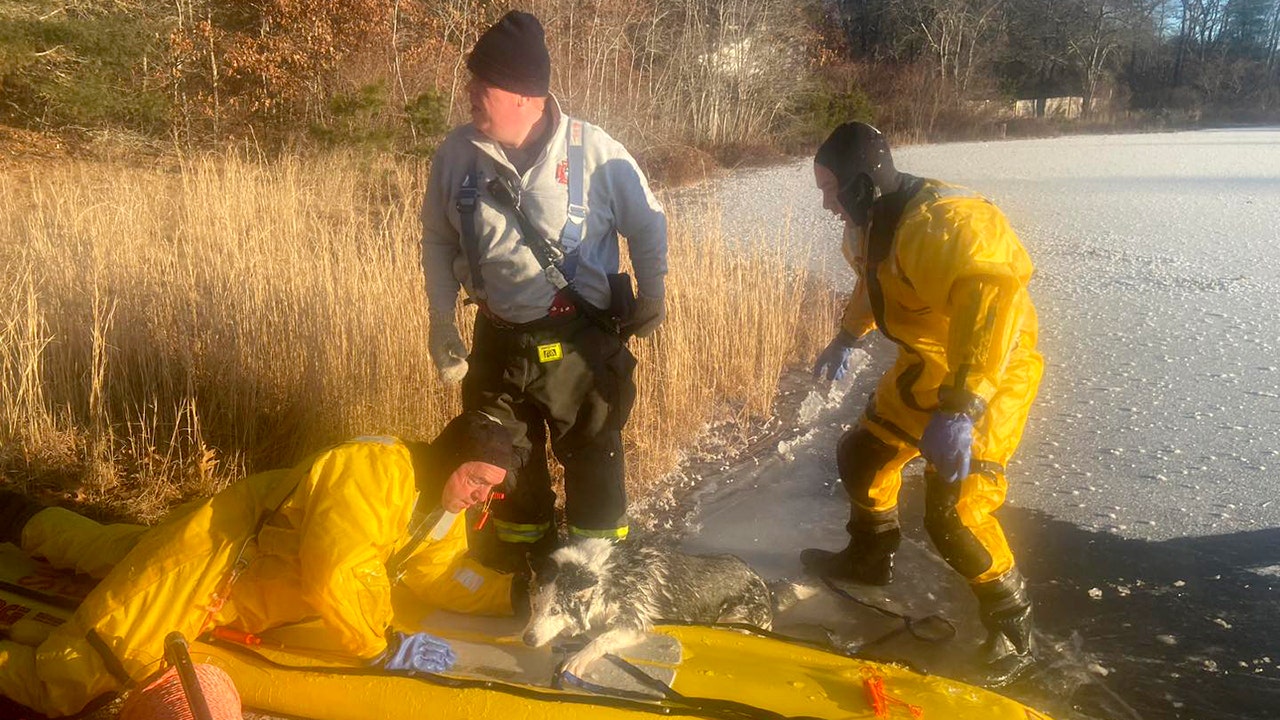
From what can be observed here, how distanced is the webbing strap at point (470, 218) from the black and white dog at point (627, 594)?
3.19 feet

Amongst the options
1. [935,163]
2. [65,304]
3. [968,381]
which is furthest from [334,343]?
[935,163]

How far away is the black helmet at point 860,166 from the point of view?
2.85 m

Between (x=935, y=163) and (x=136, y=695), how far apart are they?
17.8 metres

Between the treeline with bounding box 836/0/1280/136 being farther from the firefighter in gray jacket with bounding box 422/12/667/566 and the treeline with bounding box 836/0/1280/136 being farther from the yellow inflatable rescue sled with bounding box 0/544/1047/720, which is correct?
the yellow inflatable rescue sled with bounding box 0/544/1047/720

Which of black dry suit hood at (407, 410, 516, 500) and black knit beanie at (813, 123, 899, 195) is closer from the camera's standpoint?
black dry suit hood at (407, 410, 516, 500)

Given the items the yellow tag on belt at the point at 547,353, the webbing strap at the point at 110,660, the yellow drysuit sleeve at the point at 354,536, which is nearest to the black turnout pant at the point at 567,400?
the yellow tag on belt at the point at 547,353

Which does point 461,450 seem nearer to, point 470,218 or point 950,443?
point 470,218

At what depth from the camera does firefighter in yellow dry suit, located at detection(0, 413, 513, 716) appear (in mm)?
2338

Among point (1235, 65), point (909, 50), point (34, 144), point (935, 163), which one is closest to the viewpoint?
point (34, 144)

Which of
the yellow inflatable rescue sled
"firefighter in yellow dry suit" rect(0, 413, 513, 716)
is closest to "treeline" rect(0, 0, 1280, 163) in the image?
"firefighter in yellow dry suit" rect(0, 413, 513, 716)

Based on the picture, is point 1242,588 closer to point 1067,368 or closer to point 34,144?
point 1067,368

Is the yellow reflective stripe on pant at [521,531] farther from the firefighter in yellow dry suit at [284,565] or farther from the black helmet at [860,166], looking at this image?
the black helmet at [860,166]

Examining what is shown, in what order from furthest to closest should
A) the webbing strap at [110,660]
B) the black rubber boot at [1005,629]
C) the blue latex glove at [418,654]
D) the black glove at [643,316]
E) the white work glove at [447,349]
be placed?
the white work glove at [447,349], the black glove at [643,316], the black rubber boot at [1005,629], the blue latex glove at [418,654], the webbing strap at [110,660]

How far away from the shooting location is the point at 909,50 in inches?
1273
